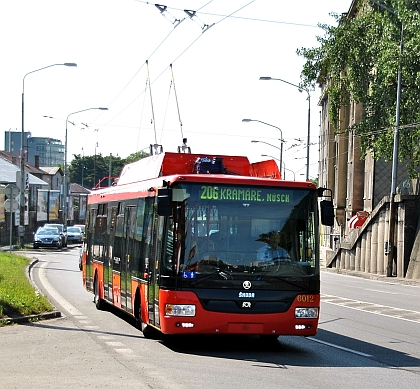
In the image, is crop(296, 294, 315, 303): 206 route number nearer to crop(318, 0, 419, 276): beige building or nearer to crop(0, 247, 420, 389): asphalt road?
crop(0, 247, 420, 389): asphalt road

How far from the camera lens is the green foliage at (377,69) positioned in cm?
3866

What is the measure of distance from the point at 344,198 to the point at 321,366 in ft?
201

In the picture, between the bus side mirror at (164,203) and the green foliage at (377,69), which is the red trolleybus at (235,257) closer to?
the bus side mirror at (164,203)

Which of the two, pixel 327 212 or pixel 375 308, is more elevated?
pixel 327 212

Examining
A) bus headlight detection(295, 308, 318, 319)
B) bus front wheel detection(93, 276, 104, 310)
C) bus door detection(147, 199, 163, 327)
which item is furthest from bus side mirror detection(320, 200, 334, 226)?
bus front wheel detection(93, 276, 104, 310)

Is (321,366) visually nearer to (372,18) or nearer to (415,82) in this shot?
(415,82)

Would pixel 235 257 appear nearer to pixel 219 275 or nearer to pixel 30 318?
pixel 219 275

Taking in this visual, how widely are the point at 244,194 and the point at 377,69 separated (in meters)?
29.8

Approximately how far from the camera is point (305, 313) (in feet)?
42.1

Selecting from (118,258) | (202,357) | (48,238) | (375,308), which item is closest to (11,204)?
(48,238)

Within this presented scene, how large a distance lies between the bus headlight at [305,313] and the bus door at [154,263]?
6.26 feet

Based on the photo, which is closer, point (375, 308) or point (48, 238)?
point (375, 308)

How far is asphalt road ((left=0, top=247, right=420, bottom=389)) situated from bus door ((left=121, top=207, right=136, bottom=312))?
486 mm

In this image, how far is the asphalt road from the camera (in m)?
10.1
